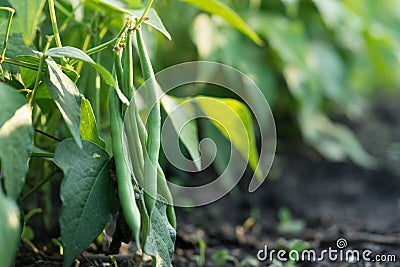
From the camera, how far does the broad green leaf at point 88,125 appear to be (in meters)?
0.64

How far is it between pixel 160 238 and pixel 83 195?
0.10 meters

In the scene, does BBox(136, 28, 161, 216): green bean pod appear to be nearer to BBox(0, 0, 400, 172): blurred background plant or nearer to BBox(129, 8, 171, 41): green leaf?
BBox(129, 8, 171, 41): green leaf

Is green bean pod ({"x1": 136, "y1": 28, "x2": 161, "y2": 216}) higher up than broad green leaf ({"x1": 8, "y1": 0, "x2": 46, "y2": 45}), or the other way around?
broad green leaf ({"x1": 8, "y1": 0, "x2": 46, "y2": 45})

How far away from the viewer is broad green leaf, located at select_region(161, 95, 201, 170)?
0.75m

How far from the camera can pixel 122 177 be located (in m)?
0.61

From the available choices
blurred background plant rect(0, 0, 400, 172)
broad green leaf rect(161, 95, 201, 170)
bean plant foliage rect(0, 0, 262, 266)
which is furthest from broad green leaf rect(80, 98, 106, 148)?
blurred background plant rect(0, 0, 400, 172)

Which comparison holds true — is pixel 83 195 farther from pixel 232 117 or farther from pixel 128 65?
pixel 232 117

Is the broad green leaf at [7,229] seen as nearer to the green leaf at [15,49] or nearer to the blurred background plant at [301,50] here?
the green leaf at [15,49]

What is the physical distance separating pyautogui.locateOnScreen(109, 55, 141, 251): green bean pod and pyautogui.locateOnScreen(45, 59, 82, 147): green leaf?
0.14 feet

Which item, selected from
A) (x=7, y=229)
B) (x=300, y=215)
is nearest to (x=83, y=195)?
(x=7, y=229)

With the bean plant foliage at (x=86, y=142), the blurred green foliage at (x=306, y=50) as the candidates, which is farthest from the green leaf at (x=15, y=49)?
the blurred green foliage at (x=306, y=50)

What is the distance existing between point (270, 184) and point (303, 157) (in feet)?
0.91

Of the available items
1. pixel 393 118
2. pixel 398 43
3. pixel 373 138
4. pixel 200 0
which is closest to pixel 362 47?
pixel 398 43

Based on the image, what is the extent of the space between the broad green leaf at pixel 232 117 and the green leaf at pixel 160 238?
0.27m
